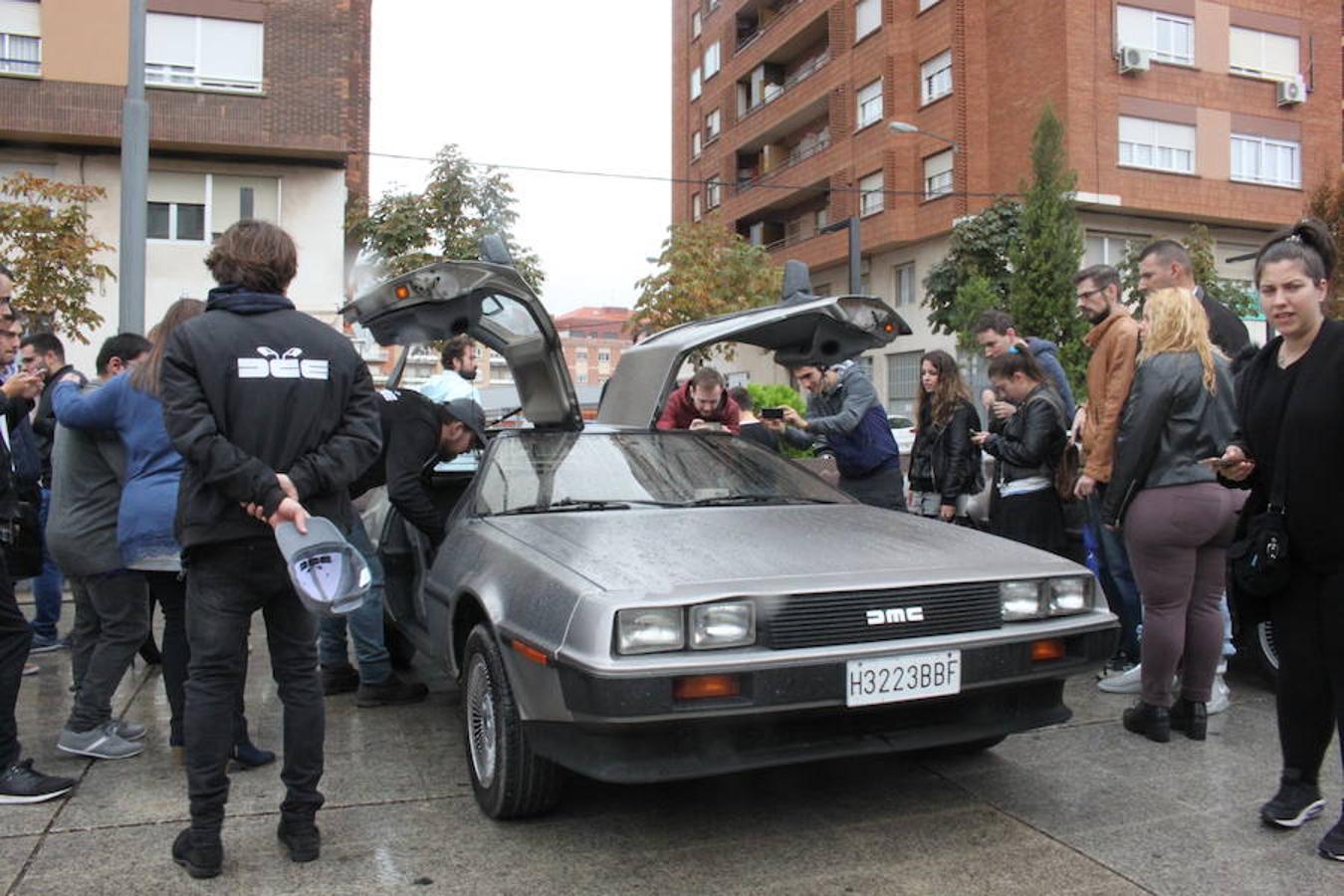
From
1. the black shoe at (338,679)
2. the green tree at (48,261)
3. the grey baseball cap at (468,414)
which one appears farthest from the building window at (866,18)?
the black shoe at (338,679)

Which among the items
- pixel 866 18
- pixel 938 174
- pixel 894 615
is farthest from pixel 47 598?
pixel 866 18

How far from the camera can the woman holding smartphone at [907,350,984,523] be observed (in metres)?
6.14

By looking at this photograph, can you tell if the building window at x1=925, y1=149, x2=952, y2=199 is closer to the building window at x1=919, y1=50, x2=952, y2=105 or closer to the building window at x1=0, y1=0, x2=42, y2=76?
the building window at x1=919, y1=50, x2=952, y2=105

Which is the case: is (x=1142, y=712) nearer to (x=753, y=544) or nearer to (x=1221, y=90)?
(x=753, y=544)

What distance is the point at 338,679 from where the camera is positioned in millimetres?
5395

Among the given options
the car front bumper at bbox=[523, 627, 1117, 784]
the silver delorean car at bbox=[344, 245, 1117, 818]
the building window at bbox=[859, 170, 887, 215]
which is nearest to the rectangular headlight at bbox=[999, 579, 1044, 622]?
the silver delorean car at bbox=[344, 245, 1117, 818]

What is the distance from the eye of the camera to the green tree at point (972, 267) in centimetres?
2588

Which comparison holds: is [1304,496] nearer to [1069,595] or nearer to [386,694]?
[1069,595]

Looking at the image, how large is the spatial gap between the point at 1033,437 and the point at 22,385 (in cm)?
439

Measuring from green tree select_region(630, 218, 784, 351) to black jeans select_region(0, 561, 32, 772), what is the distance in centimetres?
2355

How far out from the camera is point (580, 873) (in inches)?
123

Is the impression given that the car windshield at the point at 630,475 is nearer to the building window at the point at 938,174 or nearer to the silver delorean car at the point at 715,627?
the silver delorean car at the point at 715,627

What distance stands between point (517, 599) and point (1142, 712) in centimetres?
262

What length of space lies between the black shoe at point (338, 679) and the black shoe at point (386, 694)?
0.22 meters
